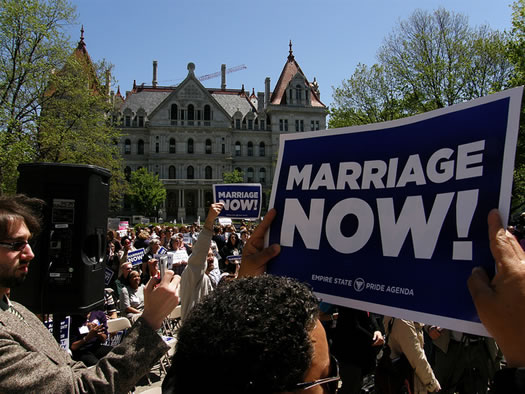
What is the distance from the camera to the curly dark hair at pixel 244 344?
1.03 m

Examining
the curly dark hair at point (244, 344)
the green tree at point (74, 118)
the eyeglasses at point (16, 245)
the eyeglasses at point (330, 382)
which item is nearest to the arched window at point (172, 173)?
the green tree at point (74, 118)

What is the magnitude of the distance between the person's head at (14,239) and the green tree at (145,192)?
4652cm

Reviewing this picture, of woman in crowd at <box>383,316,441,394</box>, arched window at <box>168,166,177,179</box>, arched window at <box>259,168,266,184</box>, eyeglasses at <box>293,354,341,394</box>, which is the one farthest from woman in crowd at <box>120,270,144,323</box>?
arched window at <box>259,168,266,184</box>

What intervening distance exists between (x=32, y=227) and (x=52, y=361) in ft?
2.41

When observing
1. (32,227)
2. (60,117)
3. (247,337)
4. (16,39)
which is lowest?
(247,337)

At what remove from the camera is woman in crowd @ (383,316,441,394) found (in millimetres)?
3561

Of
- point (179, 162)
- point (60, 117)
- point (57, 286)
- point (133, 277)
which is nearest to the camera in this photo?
point (57, 286)

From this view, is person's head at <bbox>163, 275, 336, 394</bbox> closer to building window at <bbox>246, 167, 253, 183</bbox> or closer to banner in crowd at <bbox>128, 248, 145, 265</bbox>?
banner in crowd at <bbox>128, 248, 145, 265</bbox>

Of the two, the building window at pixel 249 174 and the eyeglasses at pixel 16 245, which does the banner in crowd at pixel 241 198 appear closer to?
the eyeglasses at pixel 16 245

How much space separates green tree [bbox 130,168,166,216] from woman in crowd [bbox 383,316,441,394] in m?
45.7

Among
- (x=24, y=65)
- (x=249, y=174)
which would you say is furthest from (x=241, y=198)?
(x=249, y=174)

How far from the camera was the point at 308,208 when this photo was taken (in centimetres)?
217

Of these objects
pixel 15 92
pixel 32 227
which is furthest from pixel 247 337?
pixel 15 92

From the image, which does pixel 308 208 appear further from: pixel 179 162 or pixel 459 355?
pixel 179 162
